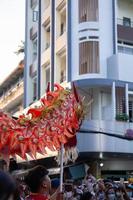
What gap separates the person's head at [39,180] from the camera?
13.5 feet

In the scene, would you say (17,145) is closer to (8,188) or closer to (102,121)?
(8,188)

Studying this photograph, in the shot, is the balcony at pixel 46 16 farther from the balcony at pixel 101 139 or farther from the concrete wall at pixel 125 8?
the balcony at pixel 101 139

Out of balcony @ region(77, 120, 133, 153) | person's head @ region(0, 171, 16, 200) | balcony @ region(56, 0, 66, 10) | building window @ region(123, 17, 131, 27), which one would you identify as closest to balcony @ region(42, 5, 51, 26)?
balcony @ region(56, 0, 66, 10)

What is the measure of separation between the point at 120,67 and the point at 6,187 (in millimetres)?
23886

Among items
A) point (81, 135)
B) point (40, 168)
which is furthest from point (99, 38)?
point (40, 168)

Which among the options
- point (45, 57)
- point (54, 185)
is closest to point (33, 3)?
point (45, 57)

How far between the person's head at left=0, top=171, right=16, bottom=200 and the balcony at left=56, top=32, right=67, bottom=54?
25.9 m

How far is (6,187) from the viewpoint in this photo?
5.79 feet

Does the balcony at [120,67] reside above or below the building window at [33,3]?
below

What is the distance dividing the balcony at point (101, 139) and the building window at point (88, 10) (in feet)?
19.7

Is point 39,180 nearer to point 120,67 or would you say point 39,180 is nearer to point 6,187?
point 6,187

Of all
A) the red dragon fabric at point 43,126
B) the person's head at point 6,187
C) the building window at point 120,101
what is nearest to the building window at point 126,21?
the building window at point 120,101

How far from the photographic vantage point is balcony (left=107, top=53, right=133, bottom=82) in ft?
83.1

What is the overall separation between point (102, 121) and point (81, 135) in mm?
1211
